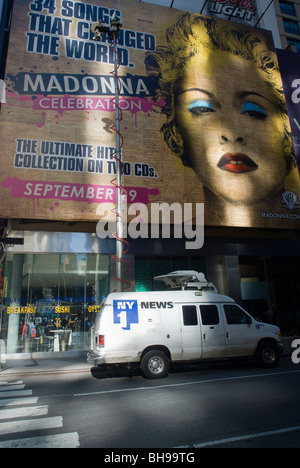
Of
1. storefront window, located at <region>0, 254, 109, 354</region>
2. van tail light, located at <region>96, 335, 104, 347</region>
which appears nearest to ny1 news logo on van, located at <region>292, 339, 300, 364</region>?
van tail light, located at <region>96, 335, 104, 347</region>

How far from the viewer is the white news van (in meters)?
8.88

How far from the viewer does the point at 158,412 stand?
18.6 feet

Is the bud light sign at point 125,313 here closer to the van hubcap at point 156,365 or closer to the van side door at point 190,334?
the van hubcap at point 156,365

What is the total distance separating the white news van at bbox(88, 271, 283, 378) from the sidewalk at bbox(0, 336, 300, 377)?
325cm

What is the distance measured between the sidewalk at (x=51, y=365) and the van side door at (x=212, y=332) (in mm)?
4613

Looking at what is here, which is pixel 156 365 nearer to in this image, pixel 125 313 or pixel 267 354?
pixel 125 313

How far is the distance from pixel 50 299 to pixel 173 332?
8.72 metres

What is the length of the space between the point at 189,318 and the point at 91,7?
60.5 ft

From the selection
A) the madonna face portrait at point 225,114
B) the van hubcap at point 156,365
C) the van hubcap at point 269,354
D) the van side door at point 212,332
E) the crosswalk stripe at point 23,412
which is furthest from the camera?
the madonna face portrait at point 225,114

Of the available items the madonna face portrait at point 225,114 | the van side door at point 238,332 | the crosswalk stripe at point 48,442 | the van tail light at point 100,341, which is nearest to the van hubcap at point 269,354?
the van side door at point 238,332

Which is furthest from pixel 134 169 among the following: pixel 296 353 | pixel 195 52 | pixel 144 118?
pixel 296 353

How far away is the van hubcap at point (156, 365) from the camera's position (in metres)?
8.98

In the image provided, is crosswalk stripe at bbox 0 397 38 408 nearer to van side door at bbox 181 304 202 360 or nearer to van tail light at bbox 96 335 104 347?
van tail light at bbox 96 335 104 347
